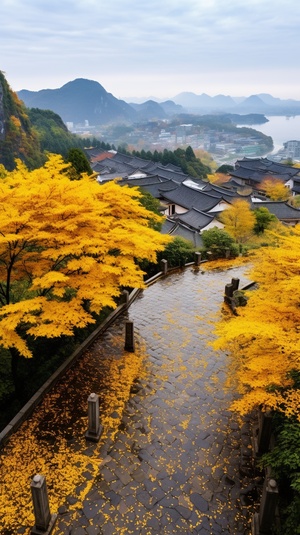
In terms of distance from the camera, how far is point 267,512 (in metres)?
6.95

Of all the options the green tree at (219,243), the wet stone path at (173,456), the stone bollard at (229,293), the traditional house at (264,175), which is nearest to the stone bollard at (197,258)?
the green tree at (219,243)

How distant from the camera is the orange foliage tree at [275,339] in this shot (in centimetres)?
727

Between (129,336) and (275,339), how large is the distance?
6700 millimetres

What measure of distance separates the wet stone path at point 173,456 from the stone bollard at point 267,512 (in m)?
0.29

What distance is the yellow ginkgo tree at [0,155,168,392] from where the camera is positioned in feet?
30.5

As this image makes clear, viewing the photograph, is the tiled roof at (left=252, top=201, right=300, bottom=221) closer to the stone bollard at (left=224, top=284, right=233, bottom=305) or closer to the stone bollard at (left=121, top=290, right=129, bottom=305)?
the stone bollard at (left=224, top=284, right=233, bottom=305)

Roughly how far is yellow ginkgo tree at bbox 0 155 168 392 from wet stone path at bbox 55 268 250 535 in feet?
10.7

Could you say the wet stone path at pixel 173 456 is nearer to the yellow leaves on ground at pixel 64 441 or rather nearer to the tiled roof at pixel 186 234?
the yellow leaves on ground at pixel 64 441

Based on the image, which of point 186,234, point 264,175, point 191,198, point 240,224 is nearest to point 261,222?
point 240,224

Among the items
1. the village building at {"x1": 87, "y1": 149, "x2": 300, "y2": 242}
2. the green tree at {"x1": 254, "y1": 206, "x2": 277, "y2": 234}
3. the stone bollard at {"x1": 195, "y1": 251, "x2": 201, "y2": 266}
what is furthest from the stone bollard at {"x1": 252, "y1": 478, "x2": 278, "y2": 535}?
the green tree at {"x1": 254, "y1": 206, "x2": 277, "y2": 234}

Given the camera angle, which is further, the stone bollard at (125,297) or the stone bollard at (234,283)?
the stone bollard at (234,283)

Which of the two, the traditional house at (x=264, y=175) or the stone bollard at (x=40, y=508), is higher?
the traditional house at (x=264, y=175)

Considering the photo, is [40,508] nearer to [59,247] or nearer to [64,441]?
[64,441]

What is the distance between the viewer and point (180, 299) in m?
17.7
